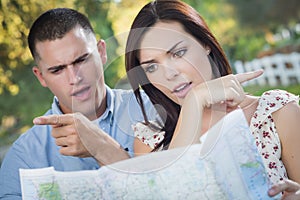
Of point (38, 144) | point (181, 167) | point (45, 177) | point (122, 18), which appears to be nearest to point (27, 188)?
point (45, 177)

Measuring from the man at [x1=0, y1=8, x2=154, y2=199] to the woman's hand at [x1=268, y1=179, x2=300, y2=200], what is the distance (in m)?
0.43

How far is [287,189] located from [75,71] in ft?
2.22

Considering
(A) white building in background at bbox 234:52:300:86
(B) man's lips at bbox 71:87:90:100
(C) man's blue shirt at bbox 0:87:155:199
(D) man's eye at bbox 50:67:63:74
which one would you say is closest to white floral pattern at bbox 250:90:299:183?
(C) man's blue shirt at bbox 0:87:155:199

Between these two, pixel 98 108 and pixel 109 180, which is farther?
pixel 98 108

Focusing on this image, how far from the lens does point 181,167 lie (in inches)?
39.1

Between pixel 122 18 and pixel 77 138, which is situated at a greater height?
pixel 122 18

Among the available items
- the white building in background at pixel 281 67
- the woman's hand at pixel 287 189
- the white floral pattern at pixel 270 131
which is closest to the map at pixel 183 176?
the woman's hand at pixel 287 189

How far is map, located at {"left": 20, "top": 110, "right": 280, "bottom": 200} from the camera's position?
37.4 inches

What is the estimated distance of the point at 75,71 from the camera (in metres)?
1.48

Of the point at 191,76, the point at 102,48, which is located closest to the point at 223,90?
the point at 191,76

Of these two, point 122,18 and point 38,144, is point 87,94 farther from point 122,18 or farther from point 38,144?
point 122,18

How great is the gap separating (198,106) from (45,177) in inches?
11.7

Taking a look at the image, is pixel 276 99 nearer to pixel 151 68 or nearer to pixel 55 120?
pixel 151 68

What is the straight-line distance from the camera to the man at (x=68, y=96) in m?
1.44
